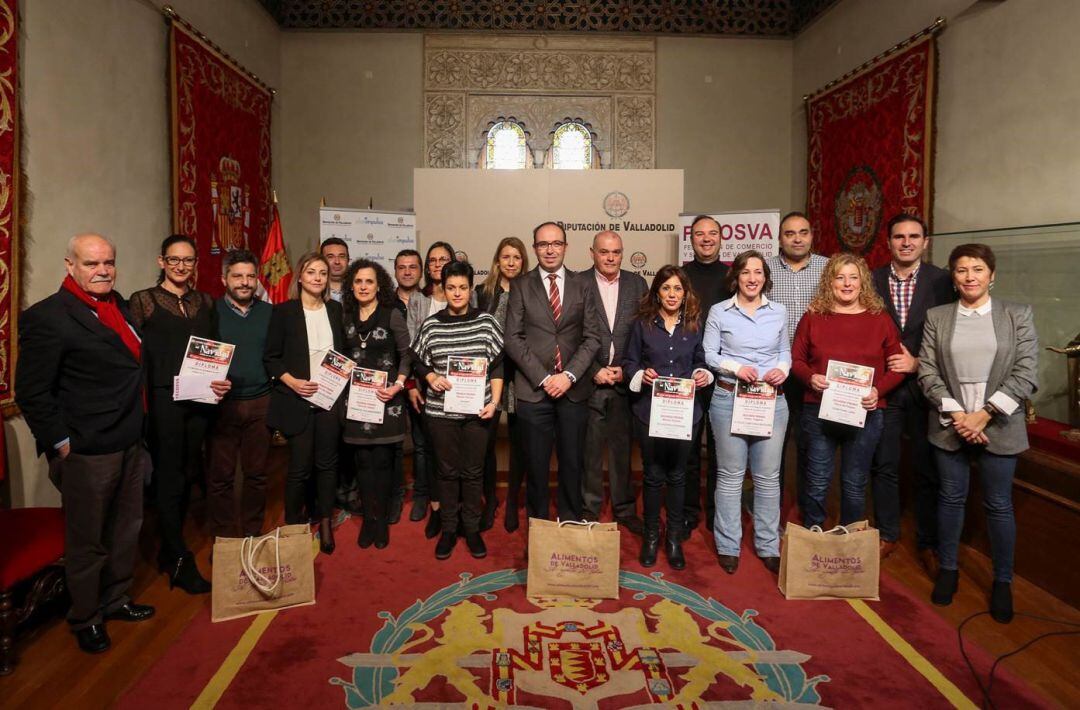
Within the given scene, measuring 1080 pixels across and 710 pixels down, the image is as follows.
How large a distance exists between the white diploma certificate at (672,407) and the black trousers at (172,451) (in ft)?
6.71

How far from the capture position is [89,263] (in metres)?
2.38

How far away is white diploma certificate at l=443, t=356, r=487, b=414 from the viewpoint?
3.06 m

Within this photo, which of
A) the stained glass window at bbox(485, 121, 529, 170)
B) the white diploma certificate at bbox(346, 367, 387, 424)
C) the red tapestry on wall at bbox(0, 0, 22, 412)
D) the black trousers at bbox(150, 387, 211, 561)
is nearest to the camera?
the black trousers at bbox(150, 387, 211, 561)

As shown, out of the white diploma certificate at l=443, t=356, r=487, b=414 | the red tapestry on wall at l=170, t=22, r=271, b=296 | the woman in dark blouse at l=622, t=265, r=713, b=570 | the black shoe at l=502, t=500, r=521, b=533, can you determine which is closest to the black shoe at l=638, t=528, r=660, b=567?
the woman in dark blouse at l=622, t=265, r=713, b=570

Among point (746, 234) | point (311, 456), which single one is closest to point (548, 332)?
point (311, 456)

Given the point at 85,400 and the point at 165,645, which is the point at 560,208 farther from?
the point at 165,645

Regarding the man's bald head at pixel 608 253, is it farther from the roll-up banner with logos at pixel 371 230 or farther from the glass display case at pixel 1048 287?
the roll-up banner with logos at pixel 371 230

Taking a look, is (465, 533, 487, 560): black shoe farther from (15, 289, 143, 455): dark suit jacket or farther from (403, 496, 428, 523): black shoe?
(15, 289, 143, 455): dark suit jacket

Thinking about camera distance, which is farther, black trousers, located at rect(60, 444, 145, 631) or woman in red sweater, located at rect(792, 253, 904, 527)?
woman in red sweater, located at rect(792, 253, 904, 527)

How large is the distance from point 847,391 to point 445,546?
6.59ft

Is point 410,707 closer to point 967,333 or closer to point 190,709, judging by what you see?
point 190,709

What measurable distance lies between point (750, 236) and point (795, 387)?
2109 mm

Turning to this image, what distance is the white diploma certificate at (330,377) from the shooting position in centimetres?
312

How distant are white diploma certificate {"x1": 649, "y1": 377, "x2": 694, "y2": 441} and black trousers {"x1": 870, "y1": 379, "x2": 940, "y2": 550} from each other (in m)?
1.03
